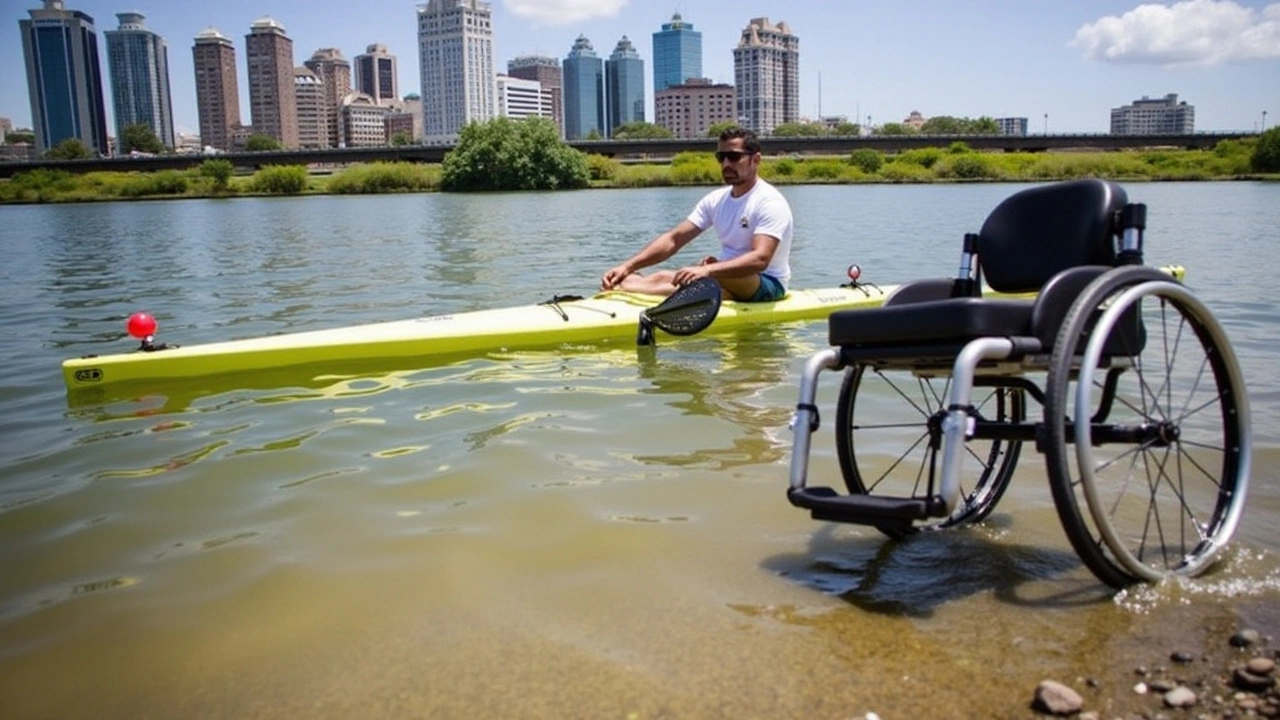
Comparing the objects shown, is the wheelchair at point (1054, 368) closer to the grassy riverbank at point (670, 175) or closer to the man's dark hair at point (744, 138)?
the man's dark hair at point (744, 138)

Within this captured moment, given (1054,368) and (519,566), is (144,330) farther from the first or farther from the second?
(1054,368)

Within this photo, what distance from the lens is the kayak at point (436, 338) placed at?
21.5 ft

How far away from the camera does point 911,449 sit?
392 centimetres

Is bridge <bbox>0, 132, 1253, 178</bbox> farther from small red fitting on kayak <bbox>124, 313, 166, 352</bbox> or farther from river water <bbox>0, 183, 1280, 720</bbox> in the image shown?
river water <bbox>0, 183, 1280, 720</bbox>

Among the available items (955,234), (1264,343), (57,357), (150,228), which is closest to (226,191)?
(150,228)

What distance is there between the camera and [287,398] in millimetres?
6090

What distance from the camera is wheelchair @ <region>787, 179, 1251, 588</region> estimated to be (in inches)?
99.1

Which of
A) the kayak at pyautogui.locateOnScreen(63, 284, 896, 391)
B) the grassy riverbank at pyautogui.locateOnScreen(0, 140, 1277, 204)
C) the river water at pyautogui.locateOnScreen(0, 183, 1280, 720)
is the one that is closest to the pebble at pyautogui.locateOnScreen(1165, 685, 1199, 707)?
the river water at pyautogui.locateOnScreen(0, 183, 1280, 720)

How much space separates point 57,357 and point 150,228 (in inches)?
1069

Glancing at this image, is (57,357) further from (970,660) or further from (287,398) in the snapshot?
(970,660)

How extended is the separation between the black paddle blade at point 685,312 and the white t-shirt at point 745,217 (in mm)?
491

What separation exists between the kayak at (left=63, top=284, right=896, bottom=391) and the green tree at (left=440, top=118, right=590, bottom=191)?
68.1 metres

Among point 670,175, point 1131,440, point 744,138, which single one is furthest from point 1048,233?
point 670,175

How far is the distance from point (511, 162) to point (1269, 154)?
5527cm
